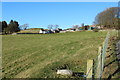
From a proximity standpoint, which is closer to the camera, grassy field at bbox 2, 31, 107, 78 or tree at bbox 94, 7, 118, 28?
grassy field at bbox 2, 31, 107, 78

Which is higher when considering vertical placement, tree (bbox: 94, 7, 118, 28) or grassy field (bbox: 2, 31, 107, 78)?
tree (bbox: 94, 7, 118, 28)

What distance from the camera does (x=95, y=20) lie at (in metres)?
93.9

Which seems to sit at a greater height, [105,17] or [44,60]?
[105,17]

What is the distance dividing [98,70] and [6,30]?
9226 cm

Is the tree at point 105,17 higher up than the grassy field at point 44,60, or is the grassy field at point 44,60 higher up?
the tree at point 105,17

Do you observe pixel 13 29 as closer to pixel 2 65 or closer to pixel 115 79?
pixel 2 65

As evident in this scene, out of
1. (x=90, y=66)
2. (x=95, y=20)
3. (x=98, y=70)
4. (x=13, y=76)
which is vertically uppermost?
(x=95, y=20)

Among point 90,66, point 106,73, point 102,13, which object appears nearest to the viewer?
point 90,66

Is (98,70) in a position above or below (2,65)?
above

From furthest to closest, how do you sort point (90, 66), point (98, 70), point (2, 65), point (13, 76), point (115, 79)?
point (2, 65), point (13, 76), point (115, 79), point (98, 70), point (90, 66)

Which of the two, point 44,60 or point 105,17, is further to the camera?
point 105,17

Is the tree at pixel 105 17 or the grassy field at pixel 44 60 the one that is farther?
the tree at pixel 105 17

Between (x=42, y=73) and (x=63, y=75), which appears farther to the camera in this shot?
(x=42, y=73)

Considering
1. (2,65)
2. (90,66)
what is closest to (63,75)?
(90,66)
